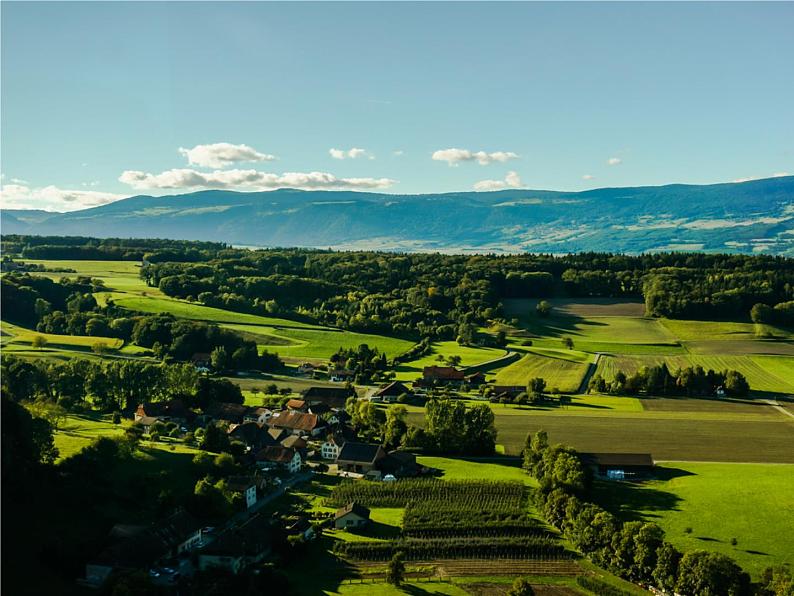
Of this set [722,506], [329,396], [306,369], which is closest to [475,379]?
[329,396]

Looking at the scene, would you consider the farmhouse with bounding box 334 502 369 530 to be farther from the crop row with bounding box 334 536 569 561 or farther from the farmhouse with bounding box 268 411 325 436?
the farmhouse with bounding box 268 411 325 436

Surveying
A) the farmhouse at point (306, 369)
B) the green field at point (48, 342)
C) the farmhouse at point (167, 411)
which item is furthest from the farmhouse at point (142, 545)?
the green field at point (48, 342)

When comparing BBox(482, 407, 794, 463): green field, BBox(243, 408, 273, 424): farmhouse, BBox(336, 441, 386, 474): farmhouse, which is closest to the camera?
BBox(336, 441, 386, 474): farmhouse

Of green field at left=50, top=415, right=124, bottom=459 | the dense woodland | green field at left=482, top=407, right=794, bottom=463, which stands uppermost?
the dense woodland

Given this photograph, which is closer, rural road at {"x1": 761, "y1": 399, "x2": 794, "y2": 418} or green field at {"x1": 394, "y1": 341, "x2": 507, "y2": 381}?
rural road at {"x1": 761, "y1": 399, "x2": 794, "y2": 418}

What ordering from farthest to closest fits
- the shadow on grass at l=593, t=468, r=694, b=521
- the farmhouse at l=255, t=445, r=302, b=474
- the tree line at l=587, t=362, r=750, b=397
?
the tree line at l=587, t=362, r=750, b=397 < the farmhouse at l=255, t=445, r=302, b=474 < the shadow on grass at l=593, t=468, r=694, b=521

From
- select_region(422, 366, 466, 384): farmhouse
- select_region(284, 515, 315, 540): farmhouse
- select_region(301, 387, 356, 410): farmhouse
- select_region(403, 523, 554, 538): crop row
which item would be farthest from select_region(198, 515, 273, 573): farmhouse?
select_region(422, 366, 466, 384): farmhouse

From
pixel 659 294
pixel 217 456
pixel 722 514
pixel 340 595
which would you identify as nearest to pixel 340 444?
pixel 217 456

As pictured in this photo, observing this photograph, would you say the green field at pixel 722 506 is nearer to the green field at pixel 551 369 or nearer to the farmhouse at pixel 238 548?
the farmhouse at pixel 238 548
